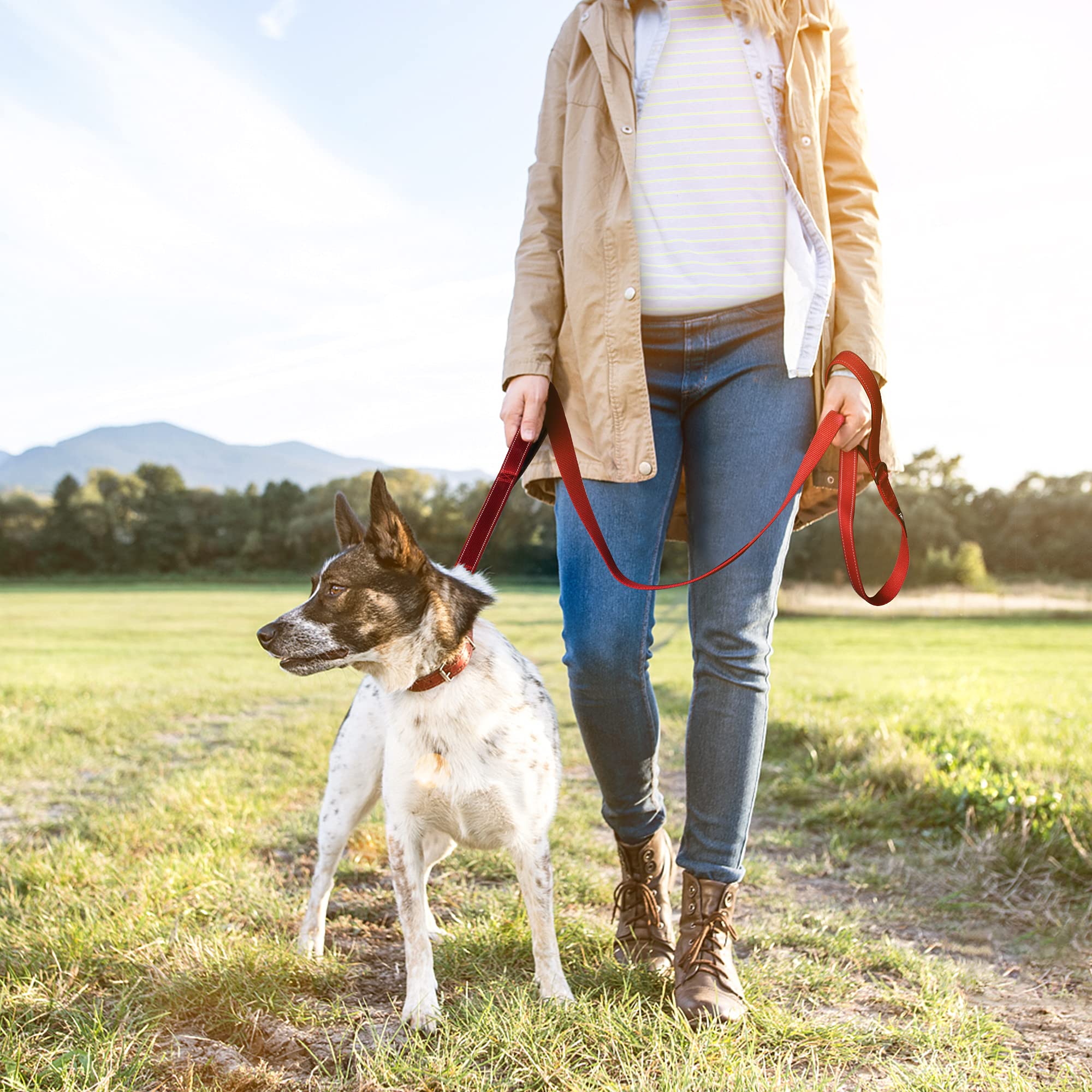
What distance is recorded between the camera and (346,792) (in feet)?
9.55

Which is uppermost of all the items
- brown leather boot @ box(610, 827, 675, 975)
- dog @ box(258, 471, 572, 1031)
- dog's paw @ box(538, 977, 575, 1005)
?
dog @ box(258, 471, 572, 1031)

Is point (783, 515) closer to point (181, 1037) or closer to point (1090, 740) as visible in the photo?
point (181, 1037)

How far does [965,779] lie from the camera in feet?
14.0

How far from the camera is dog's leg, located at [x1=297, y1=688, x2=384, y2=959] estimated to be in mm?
2789

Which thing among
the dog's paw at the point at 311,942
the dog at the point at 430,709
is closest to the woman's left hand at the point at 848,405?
the dog at the point at 430,709

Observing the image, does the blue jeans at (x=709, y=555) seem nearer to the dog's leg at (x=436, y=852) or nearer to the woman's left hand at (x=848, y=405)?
the woman's left hand at (x=848, y=405)

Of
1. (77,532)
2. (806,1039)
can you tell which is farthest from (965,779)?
(77,532)

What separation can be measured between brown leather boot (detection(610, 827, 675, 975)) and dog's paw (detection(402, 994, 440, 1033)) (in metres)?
0.58

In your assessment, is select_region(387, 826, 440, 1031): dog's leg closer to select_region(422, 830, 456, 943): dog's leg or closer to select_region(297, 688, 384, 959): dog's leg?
select_region(422, 830, 456, 943): dog's leg

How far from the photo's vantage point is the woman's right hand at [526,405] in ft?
8.05

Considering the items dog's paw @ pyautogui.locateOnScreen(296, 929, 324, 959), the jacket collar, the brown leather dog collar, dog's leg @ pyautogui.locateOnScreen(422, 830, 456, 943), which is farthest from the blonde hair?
dog's paw @ pyautogui.locateOnScreen(296, 929, 324, 959)

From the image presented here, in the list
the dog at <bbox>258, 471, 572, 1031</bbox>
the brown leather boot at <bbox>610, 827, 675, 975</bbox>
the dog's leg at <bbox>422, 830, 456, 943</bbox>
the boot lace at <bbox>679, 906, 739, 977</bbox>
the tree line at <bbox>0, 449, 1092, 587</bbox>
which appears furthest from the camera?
the tree line at <bbox>0, 449, 1092, 587</bbox>

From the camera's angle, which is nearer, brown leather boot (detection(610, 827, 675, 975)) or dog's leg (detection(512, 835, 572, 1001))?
dog's leg (detection(512, 835, 572, 1001))

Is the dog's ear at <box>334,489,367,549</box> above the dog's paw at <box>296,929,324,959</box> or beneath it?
above
